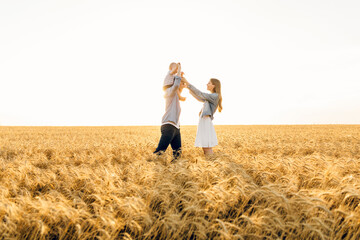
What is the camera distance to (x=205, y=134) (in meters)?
6.01

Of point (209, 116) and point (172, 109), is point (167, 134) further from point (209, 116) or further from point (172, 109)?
point (209, 116)

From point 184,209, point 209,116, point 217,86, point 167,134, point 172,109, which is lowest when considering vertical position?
point 184,209

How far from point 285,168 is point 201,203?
8.76ft

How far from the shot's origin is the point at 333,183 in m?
3.58

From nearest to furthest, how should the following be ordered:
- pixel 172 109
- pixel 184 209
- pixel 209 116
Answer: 1. pixel 184 209
2. pixel 172 109
3. pixel 209 116

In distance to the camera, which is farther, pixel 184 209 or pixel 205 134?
pixel 205 134

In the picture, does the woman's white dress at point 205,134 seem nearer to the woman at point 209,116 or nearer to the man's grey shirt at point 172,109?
the woman at point 209,116

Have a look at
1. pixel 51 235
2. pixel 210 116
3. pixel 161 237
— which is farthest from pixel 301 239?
pixel 210 116

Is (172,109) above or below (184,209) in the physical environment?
above

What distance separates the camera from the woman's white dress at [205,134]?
6008 mm

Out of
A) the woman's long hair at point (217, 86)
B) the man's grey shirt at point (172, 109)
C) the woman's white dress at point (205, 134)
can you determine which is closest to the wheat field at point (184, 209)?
the woman's white dress at point (205, 134)

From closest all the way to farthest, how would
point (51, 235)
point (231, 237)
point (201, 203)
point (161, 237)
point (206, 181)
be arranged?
point (231, 237) < point (161, 237) < point (51, 235) < point (201, 203) < point (206, 181)

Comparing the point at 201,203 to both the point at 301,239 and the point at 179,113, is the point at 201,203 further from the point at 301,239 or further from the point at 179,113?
the point at 179,113

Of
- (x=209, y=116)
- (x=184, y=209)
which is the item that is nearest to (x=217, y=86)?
(x=209, y=116)
